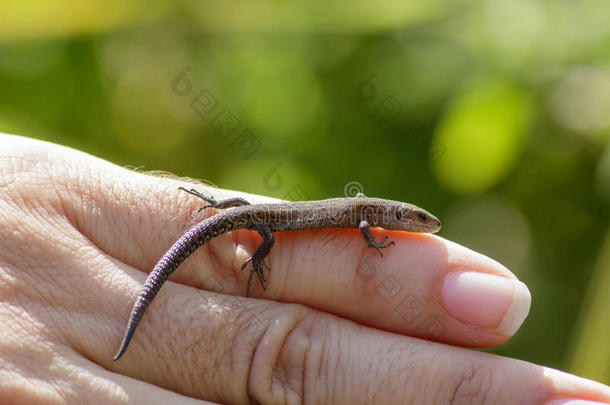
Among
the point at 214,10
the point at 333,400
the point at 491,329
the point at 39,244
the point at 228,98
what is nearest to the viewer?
the point at 39,244

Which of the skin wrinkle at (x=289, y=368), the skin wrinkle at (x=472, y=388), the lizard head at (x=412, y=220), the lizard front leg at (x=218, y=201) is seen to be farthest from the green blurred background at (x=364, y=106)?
the skin wrinkle at (x=289, y=368)

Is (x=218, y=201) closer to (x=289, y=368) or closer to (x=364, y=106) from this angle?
(x=289, y=368)

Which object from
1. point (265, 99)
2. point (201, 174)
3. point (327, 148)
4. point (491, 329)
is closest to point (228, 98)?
point (265, 99)

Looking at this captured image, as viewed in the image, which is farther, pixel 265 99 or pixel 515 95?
pixel 265 99

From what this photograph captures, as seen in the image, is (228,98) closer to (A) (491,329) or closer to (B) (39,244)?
(B) (39,244)

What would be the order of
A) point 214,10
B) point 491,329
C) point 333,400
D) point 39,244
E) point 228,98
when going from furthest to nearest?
point 228,98 → point 214,10 → point 491,329 → point 333,400 → point 39,244

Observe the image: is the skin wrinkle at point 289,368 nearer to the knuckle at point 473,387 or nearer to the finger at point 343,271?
the finger at point 343,271

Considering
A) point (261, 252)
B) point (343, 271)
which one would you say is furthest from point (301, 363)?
point (261, 252)
